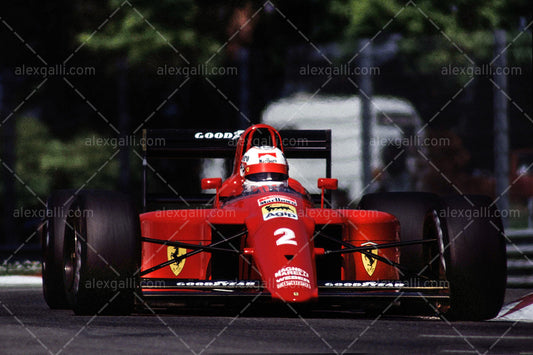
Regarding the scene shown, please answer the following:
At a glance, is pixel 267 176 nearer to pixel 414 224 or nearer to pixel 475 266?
pixel 414 224

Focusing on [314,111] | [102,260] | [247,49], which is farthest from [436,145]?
[102,260]

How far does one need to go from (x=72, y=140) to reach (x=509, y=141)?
8362 millimetres

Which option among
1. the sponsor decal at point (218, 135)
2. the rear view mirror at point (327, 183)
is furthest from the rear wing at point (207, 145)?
the rear view mirror at point (327, 183)

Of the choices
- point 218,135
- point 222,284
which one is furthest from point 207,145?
point 222,284

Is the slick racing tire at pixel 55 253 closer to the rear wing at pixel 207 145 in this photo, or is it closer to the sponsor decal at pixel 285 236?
the rear wing at pixel 207 145

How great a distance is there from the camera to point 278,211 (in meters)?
8.20

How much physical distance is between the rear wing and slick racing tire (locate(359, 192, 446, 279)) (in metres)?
0.56

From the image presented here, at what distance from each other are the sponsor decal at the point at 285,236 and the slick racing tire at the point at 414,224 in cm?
126

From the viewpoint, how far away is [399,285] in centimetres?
795

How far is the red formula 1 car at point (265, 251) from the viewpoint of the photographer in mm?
7762

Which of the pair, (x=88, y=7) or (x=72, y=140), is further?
(x=72, y=140)

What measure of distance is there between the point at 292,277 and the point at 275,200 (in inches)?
35.4

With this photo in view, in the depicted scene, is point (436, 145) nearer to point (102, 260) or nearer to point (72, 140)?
point (72, 140)

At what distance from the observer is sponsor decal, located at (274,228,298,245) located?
25.9 ft
